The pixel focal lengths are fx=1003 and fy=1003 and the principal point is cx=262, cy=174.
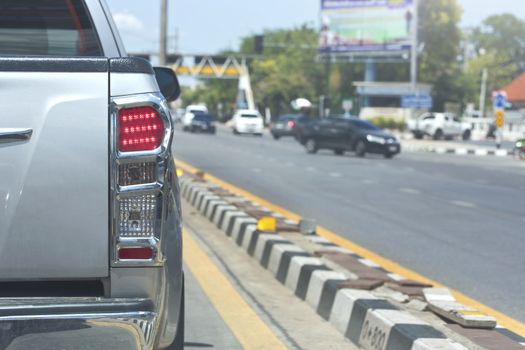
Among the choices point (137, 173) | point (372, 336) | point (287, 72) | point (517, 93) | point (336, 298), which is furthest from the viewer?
point (517, 93)

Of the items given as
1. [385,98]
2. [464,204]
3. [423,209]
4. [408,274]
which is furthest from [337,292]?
[385,98]

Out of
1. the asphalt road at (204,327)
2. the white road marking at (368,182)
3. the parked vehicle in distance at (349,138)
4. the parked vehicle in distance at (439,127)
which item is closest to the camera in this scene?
the asphalt road at (204,327)

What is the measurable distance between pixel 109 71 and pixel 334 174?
2028 centimetres

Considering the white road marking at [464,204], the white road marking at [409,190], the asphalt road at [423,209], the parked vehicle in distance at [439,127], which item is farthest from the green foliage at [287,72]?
the white road marking at [464,204]

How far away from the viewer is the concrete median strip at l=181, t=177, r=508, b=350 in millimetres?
4770

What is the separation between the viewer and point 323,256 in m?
7.79

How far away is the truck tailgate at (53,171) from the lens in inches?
112

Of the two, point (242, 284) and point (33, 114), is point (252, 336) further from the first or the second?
point (33, 114)

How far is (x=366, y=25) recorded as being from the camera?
77.5m

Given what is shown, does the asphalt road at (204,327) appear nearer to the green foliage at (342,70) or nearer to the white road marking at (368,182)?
the white road marking at (368,182)

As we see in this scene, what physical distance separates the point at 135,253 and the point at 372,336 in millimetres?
2447

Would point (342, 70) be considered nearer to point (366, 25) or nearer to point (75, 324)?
point (366, 25)

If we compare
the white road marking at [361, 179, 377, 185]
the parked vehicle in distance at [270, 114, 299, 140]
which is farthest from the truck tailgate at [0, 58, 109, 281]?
the parked vehicle in distance at [270, 114, 299, 140]

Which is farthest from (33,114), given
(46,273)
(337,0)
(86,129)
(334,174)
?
(337,0)
